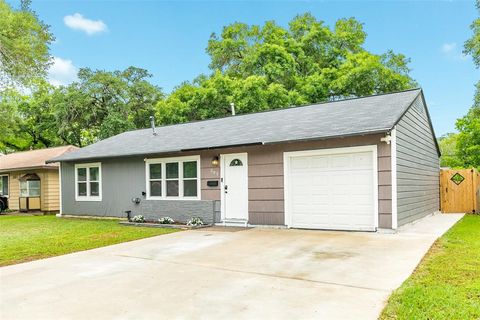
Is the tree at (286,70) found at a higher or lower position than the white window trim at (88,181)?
higher

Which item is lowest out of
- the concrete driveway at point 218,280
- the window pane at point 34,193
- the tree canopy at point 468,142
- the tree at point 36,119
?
the concrete driveway at point 218,280

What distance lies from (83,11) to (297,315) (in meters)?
18.8

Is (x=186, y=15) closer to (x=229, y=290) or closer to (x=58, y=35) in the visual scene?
(x=58, y=35)

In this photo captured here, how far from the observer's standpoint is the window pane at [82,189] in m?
13.4

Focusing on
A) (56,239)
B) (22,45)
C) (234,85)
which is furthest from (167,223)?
(234,85)

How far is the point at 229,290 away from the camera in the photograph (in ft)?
12.7

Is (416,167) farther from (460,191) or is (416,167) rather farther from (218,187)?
(218,187)

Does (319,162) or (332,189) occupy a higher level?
(319,162)


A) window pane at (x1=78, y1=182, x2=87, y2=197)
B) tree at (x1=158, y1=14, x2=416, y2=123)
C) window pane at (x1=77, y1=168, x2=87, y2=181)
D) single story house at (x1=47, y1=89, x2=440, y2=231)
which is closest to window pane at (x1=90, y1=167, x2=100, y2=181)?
single story house at (x1=47, y1=89, x2=440, y2=231)

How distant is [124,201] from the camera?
12211 mm

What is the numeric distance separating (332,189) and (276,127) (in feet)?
8.17

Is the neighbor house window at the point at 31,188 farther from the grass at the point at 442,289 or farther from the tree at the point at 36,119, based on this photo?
the grass at the point at 442,289

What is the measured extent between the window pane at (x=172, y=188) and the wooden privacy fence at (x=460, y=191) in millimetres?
9336

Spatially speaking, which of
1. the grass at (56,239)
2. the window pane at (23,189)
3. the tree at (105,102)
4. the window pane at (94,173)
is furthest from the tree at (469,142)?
the window pane at (23,189)
